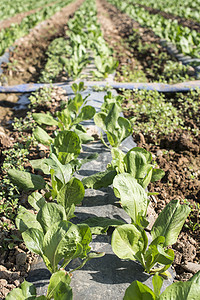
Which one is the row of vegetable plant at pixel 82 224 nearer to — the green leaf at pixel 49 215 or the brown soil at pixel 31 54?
the green leaf at pixel 49 215

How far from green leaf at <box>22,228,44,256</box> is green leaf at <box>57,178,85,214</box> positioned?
29 cm

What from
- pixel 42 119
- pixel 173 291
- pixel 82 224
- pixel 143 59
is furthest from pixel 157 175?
pixel 143 59

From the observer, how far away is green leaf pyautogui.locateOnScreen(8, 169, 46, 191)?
1.92 meters

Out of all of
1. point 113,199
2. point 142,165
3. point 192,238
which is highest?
point 142,165

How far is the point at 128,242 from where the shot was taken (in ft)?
4.89

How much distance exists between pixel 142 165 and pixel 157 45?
5215 mm

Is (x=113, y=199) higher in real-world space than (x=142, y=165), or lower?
lower

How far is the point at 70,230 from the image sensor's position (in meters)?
1.37

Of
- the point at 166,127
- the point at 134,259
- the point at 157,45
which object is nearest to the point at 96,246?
the point at 134,259

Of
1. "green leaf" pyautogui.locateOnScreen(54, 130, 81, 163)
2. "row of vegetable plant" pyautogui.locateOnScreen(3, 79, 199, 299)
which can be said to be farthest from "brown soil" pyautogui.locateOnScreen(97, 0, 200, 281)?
"green leaf" pyautogui.locateOnScreen(54, 130, 81, 163)

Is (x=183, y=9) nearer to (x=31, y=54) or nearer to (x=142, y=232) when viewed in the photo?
(x=31, y=54)

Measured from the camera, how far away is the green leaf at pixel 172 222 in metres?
1.55

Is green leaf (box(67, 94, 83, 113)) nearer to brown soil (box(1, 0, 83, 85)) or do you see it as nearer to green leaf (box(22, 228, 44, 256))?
green leaf (box(22, 228, 44, 256))

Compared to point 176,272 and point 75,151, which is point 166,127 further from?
point 176,272
